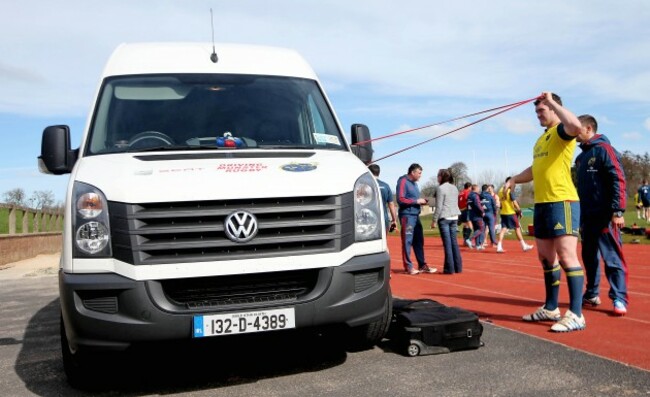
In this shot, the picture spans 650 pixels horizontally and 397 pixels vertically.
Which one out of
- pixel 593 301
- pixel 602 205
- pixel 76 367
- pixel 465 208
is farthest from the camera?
pixel 465 208

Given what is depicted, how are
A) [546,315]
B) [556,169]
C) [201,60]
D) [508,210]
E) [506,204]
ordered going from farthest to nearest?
[506,204] < [508,210] < [546,315] < [556,169] < [201,60]

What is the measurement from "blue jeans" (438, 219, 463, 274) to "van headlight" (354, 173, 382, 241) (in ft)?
23.2

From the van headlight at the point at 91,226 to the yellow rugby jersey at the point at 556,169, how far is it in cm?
386

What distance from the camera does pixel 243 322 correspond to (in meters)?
3.82

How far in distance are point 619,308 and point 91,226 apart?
514 centimetres

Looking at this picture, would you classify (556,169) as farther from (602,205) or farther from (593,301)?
(593,301)

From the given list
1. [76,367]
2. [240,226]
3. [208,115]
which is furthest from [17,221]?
[240,226]

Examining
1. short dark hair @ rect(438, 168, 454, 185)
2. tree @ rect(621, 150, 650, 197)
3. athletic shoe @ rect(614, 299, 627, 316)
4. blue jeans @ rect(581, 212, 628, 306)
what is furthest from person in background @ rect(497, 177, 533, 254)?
tree @ rect(621, 150, 650, 197)

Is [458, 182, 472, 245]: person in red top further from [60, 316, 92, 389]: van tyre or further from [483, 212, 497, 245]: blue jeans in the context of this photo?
[60, 316, 92, 389]: van tyre

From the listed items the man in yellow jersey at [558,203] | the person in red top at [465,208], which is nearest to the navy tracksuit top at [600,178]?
the man in yellow jersey at [558,203]

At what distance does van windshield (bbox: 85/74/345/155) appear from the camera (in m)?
4.74

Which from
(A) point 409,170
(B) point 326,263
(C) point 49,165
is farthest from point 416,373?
(A) point 409,170

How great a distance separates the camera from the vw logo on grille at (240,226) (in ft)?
12.5

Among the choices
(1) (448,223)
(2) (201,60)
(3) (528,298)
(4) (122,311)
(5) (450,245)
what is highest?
(2) (201,60)
